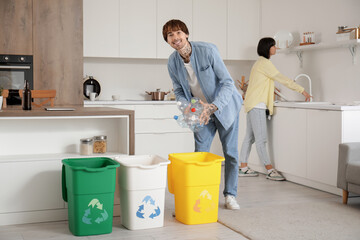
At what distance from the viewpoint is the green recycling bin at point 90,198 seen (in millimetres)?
2941

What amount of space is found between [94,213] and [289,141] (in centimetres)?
244

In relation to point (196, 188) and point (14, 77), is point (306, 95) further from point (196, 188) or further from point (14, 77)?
point (14, 77)

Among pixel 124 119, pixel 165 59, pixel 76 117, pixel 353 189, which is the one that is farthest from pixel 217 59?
pixel 165 59

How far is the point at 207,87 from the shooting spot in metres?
3.42

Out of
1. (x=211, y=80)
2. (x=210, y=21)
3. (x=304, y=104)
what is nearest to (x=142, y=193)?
(x=211, y=80)

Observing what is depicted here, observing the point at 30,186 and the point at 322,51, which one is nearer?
the point at 30,186

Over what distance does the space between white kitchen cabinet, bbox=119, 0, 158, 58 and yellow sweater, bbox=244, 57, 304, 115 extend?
1.40 metres

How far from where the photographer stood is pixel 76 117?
332 cm

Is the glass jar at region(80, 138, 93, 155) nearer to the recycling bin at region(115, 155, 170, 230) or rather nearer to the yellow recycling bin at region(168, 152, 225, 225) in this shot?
the recycling bin at region(115, 155, 170, 230)

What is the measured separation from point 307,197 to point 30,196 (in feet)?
7.51

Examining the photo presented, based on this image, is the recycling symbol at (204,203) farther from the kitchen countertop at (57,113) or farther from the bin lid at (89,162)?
the kitchen countertop at (57,113)

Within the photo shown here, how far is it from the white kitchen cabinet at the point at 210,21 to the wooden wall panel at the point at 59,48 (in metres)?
1.45

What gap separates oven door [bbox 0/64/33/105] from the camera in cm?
505

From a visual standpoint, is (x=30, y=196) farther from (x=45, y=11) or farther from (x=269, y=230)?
(x=45, y=11)
